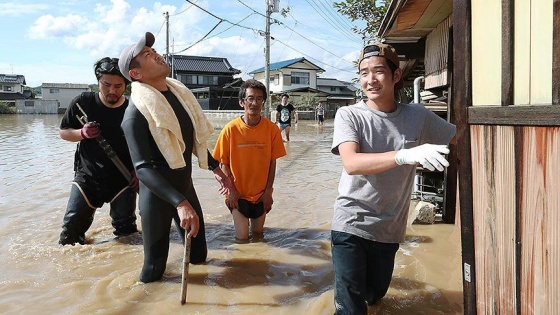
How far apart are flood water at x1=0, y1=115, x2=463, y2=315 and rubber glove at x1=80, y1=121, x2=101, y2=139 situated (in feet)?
4.00

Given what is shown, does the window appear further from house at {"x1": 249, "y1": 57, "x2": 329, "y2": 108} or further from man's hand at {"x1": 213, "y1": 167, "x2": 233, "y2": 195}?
man's hand at {"x1": 213, "y1": 167, "x2": 233, "y2": 195}

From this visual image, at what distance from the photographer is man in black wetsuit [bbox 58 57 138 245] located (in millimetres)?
4688

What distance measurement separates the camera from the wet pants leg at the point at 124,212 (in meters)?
5.11

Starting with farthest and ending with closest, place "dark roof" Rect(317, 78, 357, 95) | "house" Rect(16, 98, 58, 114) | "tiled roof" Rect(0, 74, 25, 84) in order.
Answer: "tiled roof" Rect(0, 74, 25, 84) → "dark roof" Rect(317, 78, 357, 95) → "house" Rect(16, 98, 58, 114)

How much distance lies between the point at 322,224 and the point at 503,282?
3938 mm

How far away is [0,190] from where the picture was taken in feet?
27.3

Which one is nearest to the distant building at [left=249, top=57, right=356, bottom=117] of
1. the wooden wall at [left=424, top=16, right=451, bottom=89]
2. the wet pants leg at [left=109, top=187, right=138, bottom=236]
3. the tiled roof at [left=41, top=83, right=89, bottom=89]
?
the tiled roof at [left=41, top=83, right=89, bottom=89]

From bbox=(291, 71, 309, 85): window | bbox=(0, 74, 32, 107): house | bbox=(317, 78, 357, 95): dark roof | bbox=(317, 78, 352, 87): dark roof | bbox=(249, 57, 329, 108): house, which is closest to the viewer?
bbox=(249, 57, 329, 108): house

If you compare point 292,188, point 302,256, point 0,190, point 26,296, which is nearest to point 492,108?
point 302,256

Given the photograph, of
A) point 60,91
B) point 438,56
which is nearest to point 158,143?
point 438,56

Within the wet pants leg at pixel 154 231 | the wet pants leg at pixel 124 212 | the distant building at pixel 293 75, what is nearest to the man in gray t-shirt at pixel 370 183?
the wet pants leg at pixel 154 231

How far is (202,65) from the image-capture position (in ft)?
161

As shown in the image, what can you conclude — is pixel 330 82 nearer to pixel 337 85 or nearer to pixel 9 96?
pixel 337 85

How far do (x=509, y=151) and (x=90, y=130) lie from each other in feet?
12.9
